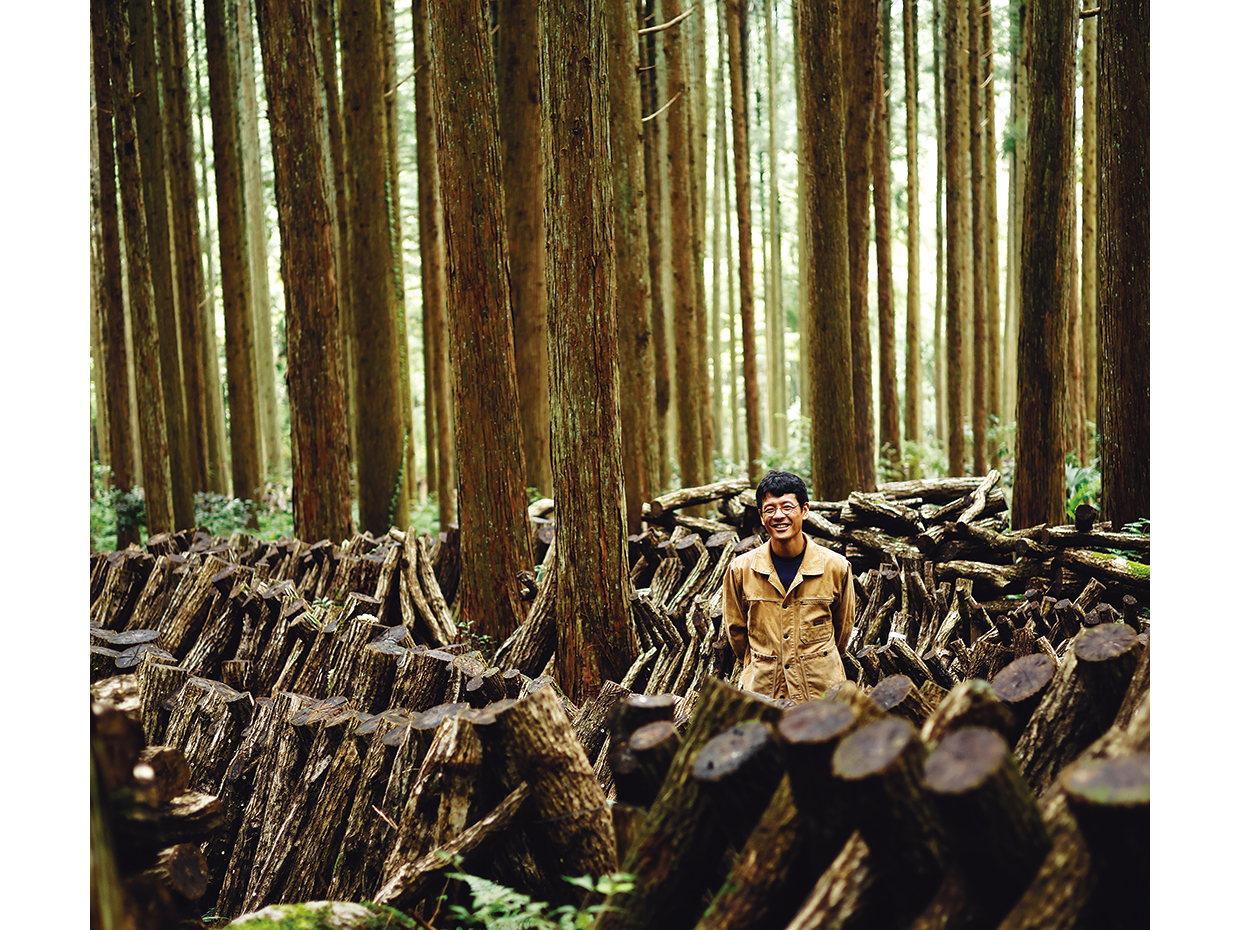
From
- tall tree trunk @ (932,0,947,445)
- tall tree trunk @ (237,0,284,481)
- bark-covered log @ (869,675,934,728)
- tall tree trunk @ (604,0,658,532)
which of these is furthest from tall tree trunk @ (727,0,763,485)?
bark-covered log @ (869,675,934,728)

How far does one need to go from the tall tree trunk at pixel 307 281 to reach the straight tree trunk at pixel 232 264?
4.78 metres

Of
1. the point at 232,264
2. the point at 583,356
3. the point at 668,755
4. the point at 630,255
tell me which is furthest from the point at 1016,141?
the point at 668,755

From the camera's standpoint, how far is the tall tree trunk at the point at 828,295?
7.80 m

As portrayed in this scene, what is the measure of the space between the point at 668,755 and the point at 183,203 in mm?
13967

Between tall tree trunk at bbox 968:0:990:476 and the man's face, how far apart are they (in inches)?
438

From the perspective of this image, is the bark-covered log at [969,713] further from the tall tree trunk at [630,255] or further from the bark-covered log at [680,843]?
the tall tree trunk at [630,255]

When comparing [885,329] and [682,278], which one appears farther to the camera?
[682,278]

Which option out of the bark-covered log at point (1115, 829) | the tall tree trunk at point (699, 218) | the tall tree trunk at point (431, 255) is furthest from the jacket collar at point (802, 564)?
the tall tree trunk at point (699, 218)

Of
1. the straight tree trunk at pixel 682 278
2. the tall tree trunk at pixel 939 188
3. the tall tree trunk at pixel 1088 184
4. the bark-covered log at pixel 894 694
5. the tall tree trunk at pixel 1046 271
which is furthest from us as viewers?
the tall tree trunk at pixel 939 188

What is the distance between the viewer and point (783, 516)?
145 inches

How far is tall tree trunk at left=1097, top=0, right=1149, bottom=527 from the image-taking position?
554 cm

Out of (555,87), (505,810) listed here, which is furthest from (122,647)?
(555,87)

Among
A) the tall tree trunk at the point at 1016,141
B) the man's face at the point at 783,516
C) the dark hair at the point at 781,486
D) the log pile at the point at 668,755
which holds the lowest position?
the log pile at the point at 668,755

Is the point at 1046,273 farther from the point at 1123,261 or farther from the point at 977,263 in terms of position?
the point at 977,263
